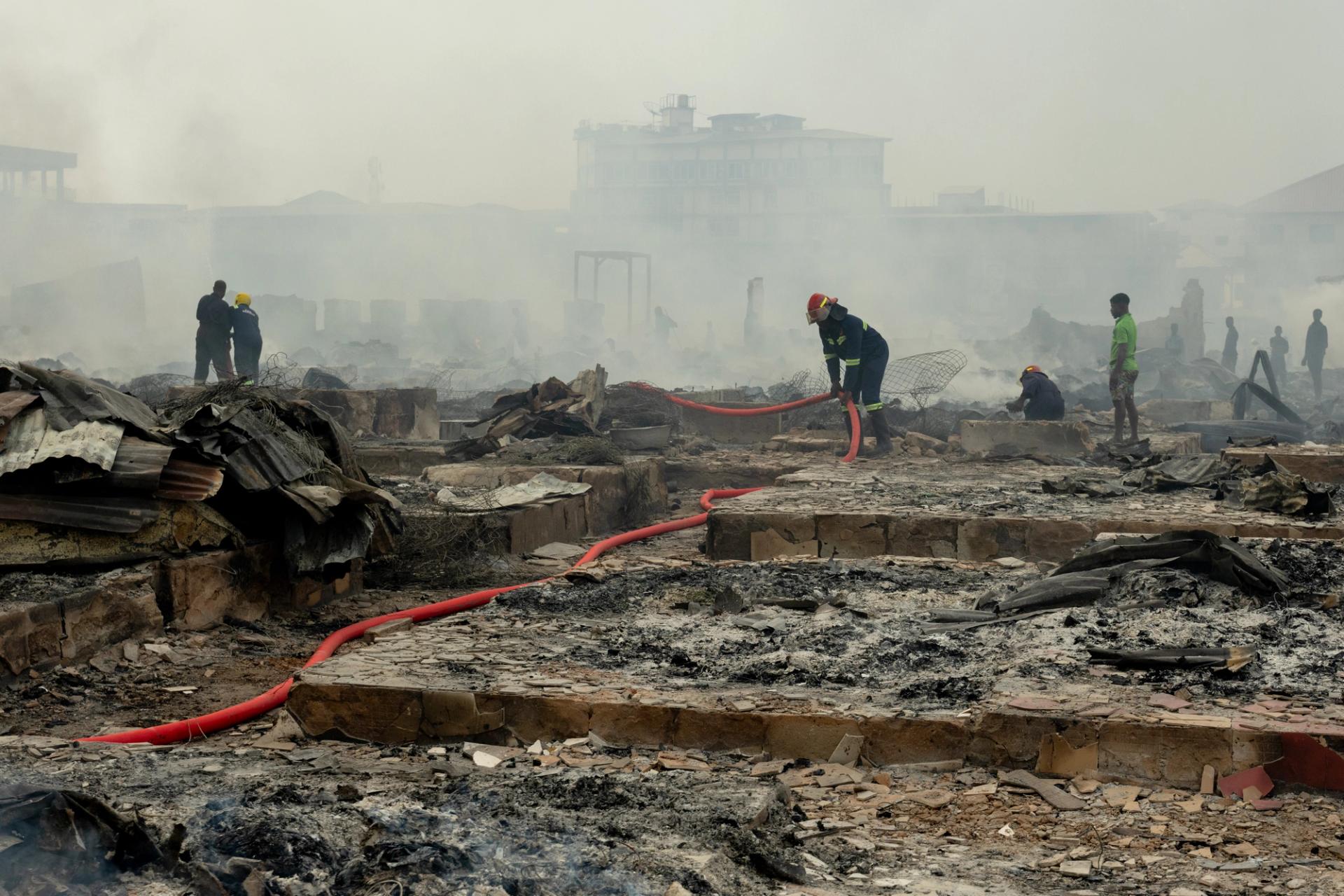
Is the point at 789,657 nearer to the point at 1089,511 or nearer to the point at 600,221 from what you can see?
the point at 1089,511

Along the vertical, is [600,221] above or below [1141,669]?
above

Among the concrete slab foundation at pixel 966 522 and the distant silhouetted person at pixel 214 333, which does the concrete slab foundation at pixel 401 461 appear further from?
the distant silhouetted person at pixel 214 333

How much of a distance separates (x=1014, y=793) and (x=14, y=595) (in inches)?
159

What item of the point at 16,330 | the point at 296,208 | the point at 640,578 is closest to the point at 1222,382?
the point at 640,578

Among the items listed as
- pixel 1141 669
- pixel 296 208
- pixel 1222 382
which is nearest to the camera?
pixel 1141 669

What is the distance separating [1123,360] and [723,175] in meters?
49.5

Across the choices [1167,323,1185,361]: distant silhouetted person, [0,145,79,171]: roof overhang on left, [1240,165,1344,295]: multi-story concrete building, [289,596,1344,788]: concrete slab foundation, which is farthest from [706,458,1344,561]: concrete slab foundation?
[1240,165,1344,295]: multi-story concrete building

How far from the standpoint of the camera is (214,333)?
15.7 meters

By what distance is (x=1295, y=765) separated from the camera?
12.0ft

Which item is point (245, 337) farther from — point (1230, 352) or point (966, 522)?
point (1230, 352)

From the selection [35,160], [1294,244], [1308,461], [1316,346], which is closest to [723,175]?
[1294,244]

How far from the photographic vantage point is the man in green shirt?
44.6 ft

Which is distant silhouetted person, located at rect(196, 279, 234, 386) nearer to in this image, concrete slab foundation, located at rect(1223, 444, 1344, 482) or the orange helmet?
the orange helmet

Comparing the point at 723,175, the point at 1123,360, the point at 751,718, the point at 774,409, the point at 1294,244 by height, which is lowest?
the point at 751,718
